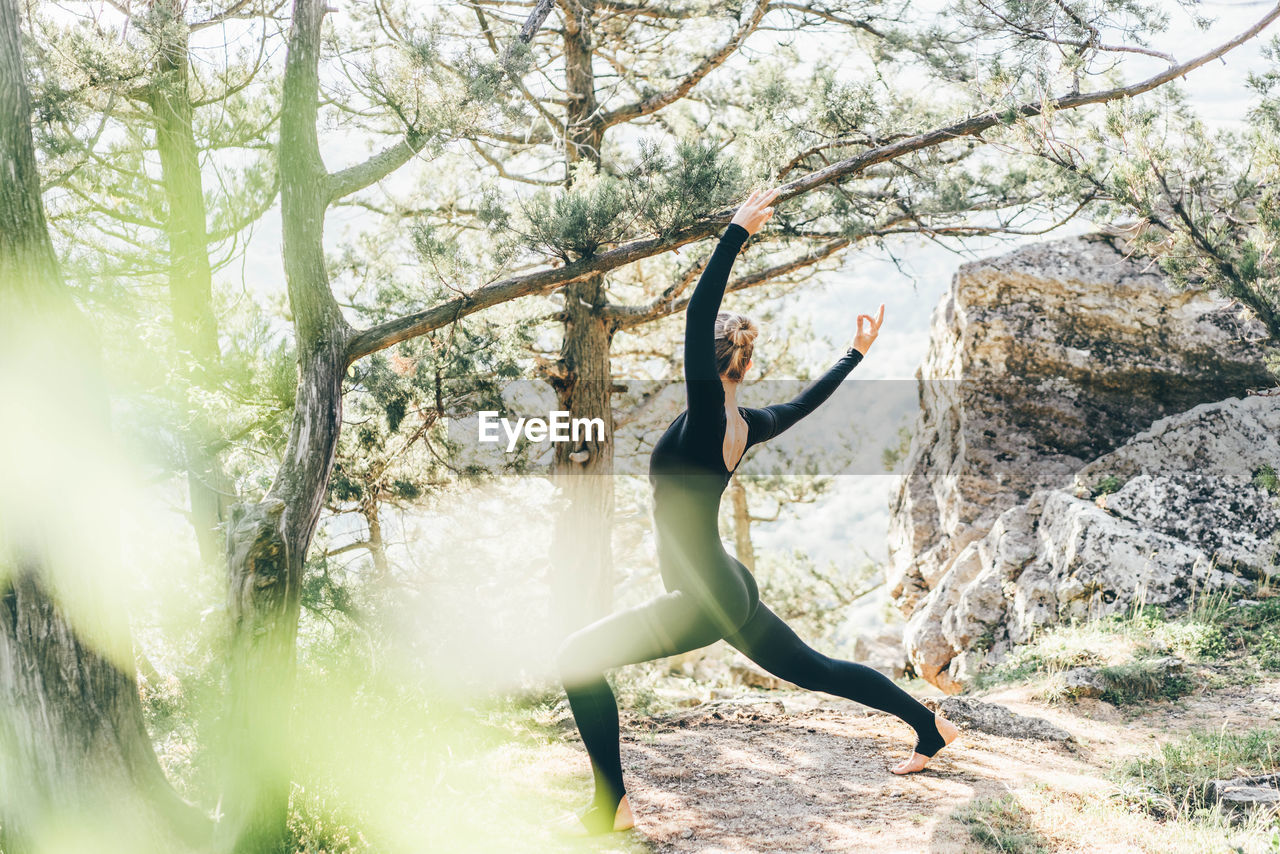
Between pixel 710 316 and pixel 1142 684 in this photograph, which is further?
pixel 1142 684

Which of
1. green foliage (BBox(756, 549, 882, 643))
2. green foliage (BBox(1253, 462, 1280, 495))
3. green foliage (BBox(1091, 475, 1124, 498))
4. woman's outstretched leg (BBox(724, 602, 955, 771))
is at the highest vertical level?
green foliage (BBox(1253, 462, 1280, 495))

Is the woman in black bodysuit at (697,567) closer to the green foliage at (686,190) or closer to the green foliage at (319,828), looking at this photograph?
the green foliage at (319,828)

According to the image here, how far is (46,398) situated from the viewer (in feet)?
9.47

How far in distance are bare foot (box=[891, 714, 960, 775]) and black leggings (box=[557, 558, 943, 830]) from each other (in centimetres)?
45

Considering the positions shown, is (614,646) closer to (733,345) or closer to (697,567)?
(697,567)

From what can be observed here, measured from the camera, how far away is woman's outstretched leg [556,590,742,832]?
2664 millimetres

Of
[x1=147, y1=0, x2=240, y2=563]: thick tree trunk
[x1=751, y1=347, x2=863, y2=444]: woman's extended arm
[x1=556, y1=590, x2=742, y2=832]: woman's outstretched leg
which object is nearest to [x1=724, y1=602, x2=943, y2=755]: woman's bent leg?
[x1=556, y1=590, x2=742, y2=832]: woman's outstretched leg

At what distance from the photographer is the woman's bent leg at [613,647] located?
8.74 ft

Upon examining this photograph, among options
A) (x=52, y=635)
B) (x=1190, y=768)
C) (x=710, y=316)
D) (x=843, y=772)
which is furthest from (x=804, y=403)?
(x=52, y=635)

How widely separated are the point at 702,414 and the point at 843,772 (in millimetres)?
2049

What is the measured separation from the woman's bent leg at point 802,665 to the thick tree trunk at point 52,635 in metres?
2.08

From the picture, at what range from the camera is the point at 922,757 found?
345 centimetres

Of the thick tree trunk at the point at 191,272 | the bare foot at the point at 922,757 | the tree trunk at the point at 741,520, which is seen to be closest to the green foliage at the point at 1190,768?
the bare foot at the point at 922,757

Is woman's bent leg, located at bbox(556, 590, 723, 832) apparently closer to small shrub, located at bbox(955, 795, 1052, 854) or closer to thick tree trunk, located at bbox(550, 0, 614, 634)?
small shrub, located at bbox(955, 795, 1052, 854)
